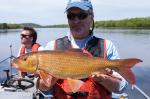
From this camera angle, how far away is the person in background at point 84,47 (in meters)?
3.91

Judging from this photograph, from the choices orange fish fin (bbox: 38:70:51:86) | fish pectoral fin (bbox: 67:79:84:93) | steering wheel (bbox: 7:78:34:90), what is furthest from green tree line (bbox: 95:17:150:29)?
orange fish fin (bbox: 38:70:51:86)

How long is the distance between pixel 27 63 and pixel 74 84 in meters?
0.47

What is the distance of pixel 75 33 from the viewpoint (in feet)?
12.9

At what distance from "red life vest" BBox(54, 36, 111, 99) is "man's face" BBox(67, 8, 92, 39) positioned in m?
0.14

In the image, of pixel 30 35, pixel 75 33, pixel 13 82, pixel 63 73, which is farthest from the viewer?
pixel 30 35

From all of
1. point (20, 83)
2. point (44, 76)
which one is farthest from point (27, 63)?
point (20, 83)

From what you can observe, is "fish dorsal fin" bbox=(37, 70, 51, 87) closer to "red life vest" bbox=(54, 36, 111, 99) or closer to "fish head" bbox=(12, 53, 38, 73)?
"fish head" bbox=(12, 53, 38, 73)

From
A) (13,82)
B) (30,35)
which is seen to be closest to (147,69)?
(30,35)

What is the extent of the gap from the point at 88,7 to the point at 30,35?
5812 millimetres

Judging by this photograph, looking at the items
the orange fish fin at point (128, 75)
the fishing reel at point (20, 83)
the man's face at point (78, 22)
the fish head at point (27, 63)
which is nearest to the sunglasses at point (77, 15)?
the man's face at point (78, 22)

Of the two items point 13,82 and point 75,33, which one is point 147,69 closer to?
point 13,82

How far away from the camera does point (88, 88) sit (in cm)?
395

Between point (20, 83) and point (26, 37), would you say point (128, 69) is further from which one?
point (26, 37)

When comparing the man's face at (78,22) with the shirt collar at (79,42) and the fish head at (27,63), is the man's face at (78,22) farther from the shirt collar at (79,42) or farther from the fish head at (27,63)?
the fish head at (27,63)
